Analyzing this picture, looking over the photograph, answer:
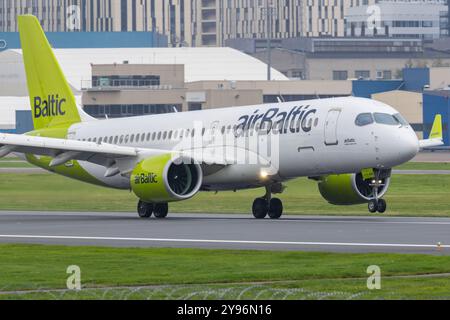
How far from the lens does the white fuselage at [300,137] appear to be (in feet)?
148

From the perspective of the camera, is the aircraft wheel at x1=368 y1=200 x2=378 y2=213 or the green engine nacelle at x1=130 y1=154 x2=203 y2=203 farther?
the green engine nacelle at x1=130 y1=154 x2=203 y2=203

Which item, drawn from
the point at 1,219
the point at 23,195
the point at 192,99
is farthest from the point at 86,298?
the point at 192,99

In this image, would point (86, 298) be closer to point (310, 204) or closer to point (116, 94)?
point (310, 204)

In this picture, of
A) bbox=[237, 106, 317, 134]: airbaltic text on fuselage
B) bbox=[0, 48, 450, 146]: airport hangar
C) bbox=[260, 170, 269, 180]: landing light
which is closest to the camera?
bbox=[237, 106, 317, 134]: airbaltic text on fuselage

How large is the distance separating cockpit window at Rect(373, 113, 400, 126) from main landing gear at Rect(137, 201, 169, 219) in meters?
9.51

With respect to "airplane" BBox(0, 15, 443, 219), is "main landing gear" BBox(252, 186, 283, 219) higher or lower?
lower

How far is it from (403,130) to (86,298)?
932 inches

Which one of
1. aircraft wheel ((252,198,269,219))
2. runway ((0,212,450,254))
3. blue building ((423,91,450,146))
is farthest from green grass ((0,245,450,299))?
blue building ((423,91,450,146))

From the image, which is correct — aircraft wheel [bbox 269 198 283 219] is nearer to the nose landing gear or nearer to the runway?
the runway

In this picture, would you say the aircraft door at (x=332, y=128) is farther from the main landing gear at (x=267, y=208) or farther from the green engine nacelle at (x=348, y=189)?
the main landing gear at (x=267, y=208)

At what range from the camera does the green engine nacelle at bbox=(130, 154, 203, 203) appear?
47.1 metres

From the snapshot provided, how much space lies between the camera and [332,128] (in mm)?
46281


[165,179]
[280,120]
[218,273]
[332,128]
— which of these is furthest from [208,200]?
[218,273]

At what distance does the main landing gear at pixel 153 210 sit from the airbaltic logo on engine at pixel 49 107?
8.42 metres
